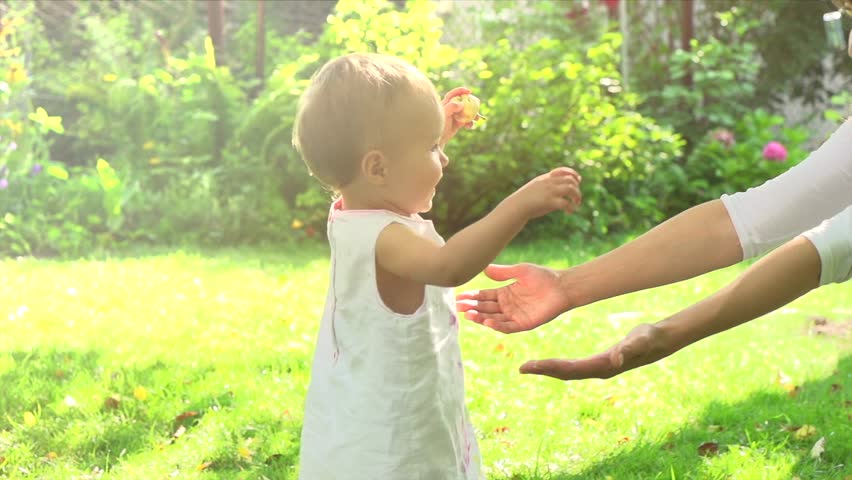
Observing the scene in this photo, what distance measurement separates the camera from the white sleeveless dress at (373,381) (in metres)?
1.90

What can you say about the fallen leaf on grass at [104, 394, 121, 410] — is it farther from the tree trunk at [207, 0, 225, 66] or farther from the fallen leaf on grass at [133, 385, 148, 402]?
the tree trunk at [207, 0, 225, 66]

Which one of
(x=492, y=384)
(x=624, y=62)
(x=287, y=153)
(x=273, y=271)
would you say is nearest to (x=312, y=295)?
(x=273, y=271)

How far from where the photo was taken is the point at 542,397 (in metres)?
3.47

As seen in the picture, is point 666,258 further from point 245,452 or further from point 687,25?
point 687,25

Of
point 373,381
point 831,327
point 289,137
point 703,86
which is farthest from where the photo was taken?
point 703,86

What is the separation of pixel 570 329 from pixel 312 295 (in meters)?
1.21

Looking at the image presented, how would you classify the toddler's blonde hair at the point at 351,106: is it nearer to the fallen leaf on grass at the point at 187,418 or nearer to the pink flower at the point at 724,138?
the fallen leaf on grass at the point at 187,418

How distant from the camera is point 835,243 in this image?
82.6 inches

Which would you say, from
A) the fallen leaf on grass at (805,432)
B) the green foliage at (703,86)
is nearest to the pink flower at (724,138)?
the green foliage at (703,86)

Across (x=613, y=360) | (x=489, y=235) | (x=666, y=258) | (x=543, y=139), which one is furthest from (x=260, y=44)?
(x=489, y=235)

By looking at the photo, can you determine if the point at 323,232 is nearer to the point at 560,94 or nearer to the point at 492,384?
the point at 560,94

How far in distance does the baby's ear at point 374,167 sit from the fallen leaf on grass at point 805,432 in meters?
1.63

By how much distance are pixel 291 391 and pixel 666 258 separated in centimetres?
156

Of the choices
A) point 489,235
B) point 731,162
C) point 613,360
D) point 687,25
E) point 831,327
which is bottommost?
point 731,162
